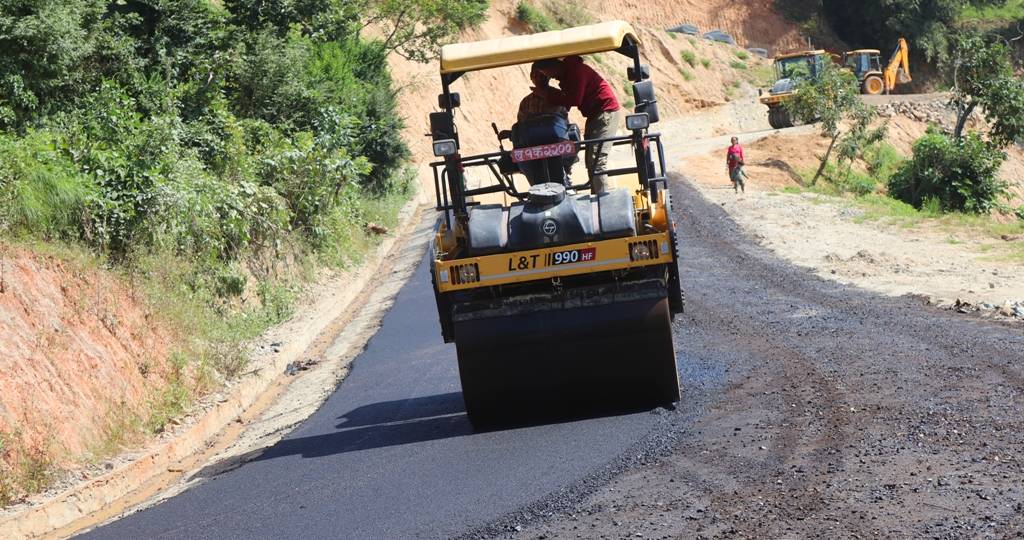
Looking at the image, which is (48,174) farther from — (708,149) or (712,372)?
(708,149)

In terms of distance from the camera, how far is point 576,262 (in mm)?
8312

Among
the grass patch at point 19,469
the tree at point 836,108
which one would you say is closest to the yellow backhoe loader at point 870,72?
the tree at point 836,108

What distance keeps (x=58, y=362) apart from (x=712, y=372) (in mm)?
5406

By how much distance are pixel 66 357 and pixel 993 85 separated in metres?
27.8

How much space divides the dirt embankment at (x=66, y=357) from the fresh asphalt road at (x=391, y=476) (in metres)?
1.46

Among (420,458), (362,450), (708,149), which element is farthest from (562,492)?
(708,149)

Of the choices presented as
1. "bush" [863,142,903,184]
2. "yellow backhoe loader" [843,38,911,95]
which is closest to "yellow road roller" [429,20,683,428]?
"bush" [863,142,903,184]

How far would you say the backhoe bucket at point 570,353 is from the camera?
8.37 meters

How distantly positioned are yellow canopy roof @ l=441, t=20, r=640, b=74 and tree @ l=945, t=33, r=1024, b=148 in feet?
85.2

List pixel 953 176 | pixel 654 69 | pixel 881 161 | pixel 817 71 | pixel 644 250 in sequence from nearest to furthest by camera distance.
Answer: pixel 644 250
pixel 953 176
pixel 881 161
pixel 817 71
pixel 654 69

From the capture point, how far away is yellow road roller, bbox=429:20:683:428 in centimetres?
835

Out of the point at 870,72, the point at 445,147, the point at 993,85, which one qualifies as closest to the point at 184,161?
the point at 445,147

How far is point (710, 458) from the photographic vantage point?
7.15m

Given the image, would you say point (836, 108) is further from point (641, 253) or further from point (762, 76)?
point (641, 253)
